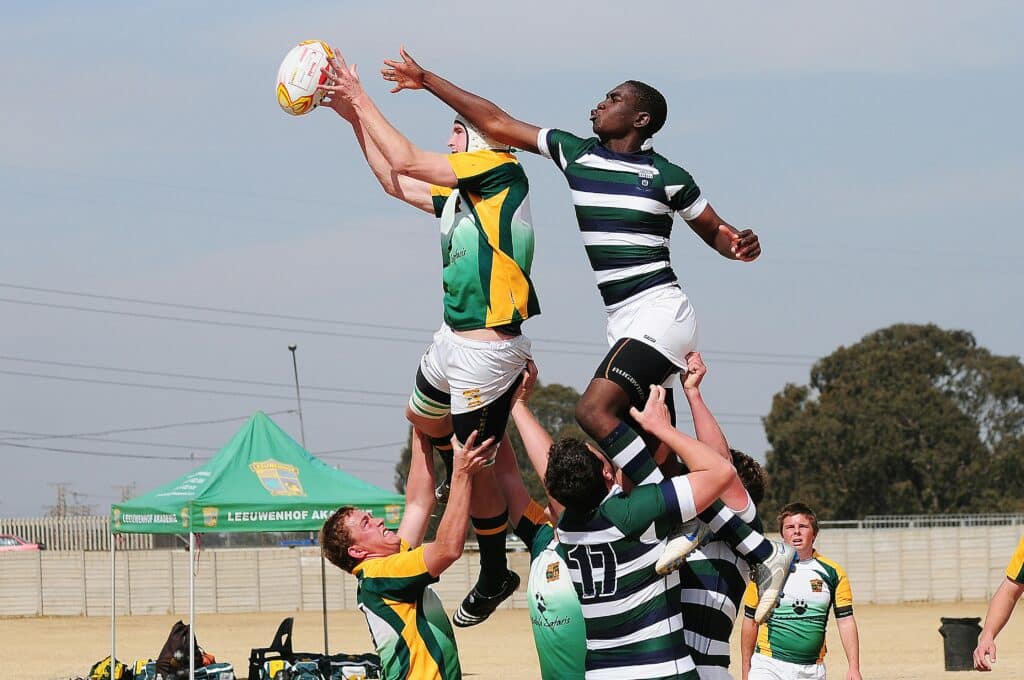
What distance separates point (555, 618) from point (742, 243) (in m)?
1.99

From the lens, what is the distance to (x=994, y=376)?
7862 cm

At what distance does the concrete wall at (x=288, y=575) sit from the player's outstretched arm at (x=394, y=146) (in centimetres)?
3337

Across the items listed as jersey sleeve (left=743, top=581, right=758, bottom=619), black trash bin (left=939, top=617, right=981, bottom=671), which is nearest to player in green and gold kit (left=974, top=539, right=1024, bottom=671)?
jersey sleeve (left=743, top=581, right=758, bottom=619)

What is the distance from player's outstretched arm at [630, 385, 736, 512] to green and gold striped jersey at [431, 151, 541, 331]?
986mm

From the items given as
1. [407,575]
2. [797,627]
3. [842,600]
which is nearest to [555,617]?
[407,575]

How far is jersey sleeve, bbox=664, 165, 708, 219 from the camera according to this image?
23.1 feet

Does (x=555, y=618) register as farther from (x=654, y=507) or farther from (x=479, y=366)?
(x=479, y=366)

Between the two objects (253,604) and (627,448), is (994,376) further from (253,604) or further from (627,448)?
(627,448)

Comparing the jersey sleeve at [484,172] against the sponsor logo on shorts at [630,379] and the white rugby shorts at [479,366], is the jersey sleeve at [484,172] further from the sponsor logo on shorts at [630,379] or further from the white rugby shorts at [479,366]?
the sponsor logo on shorts at [630,379]

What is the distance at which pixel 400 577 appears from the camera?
7.29m

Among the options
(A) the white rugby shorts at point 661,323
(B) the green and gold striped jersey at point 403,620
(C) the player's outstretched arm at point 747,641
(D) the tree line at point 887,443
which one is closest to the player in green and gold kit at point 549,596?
(B) the green and gold striped jersey at point 403,620

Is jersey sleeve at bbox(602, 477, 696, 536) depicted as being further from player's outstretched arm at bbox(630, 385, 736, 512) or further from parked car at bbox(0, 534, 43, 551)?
parked car at bbox(0, 534, 43, 551)

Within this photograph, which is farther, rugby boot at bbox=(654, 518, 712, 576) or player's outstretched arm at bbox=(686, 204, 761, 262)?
player's outstretched arm at bbox=(686, 204, 761, 262)

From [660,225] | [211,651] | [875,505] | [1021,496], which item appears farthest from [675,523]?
[1021,496]
